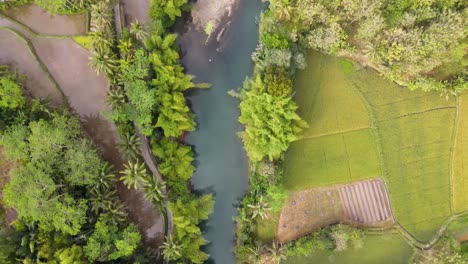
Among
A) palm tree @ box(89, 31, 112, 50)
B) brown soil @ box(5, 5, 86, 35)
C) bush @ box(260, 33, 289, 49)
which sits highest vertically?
brown soil @ box(5, 5, 86, 35)

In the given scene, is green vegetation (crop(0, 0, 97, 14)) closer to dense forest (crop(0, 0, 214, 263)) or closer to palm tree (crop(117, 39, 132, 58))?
dense forest (crop(0, 0, 214, 263))

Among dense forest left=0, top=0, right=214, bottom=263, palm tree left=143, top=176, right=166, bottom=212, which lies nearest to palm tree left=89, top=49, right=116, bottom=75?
dense forest left=0, top=0, right=214, bottom=263

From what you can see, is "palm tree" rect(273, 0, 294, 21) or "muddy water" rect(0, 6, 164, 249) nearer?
"palm tree" rect(273, 0, 294, 21)

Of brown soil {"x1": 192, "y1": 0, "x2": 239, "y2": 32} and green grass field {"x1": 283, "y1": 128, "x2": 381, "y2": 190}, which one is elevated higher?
brown soil {"x1": 192, "y1": 0, "x2": 239, "y2": 32}

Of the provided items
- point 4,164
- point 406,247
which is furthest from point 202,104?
point 406,247

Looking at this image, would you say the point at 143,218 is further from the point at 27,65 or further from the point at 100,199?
the point at 27,65

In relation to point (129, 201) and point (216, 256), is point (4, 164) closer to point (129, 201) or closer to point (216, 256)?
point (129, 201)
